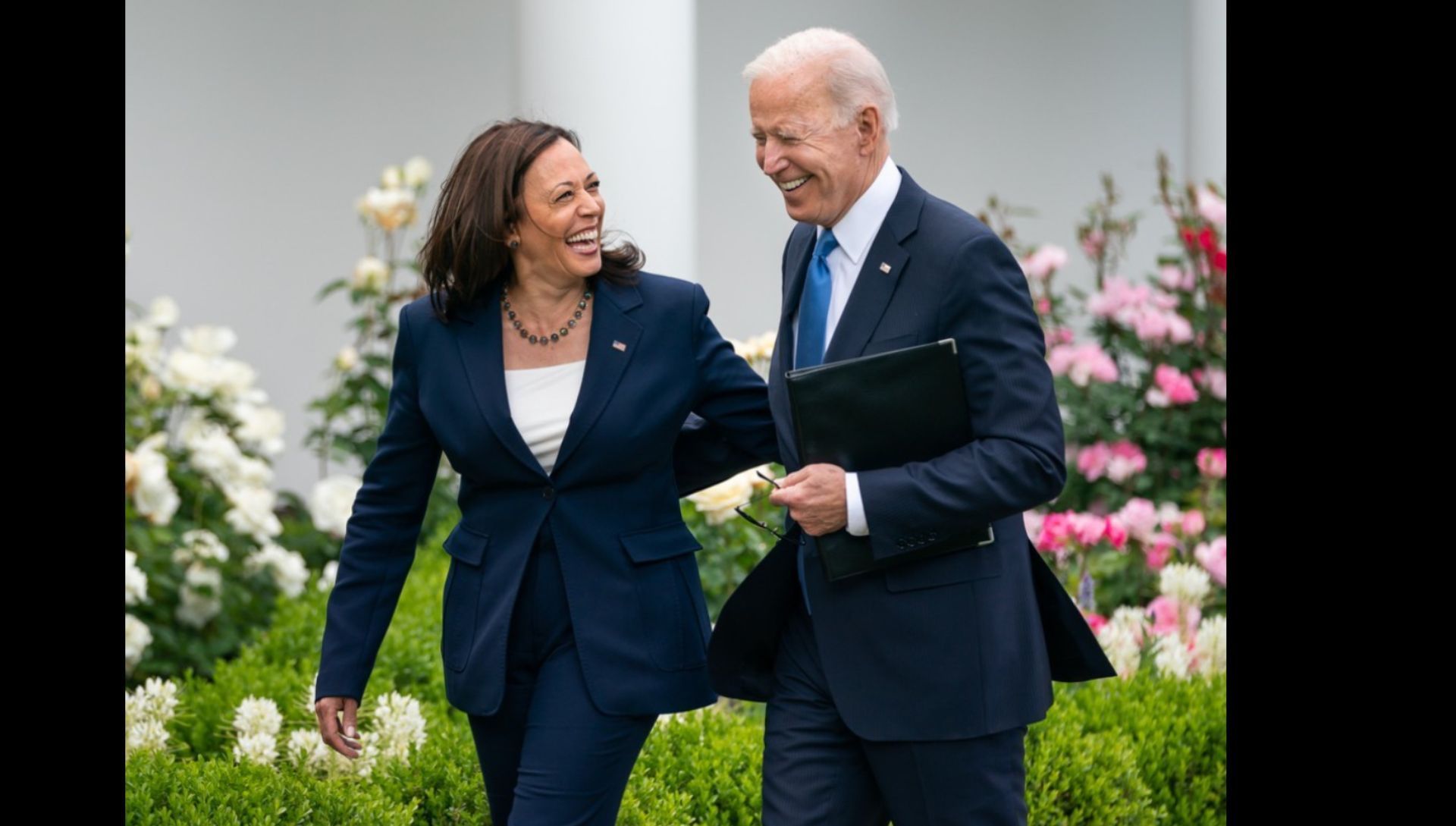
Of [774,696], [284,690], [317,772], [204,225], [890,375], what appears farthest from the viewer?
[204,225]

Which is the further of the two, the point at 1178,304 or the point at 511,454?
the point at 1178,304

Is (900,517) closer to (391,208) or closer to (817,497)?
(817,497)

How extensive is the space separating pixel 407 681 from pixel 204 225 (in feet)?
12.4

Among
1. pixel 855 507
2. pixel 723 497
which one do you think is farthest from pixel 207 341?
pixel 855 507

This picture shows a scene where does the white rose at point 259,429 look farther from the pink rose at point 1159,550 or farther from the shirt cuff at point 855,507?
the shirt cuff at point 855,507

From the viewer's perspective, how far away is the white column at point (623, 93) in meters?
5.27

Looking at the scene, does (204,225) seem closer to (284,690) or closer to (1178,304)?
(284,690)

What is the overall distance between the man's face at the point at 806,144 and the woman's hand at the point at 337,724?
126 cm

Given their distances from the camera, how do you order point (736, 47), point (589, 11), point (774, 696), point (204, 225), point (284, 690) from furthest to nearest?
1. point (736, 47)
2. point (204, 225)
3. point (589, 11)
4. point (284, 690)
5. point (774, 696)

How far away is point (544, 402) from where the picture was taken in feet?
9.64

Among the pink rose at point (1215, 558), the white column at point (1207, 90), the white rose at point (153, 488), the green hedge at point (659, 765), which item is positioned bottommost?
the green hedge at point (659, 765)

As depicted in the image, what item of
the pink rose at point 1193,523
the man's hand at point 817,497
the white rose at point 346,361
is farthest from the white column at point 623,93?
the man's hand at point 817,497

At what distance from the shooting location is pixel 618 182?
17.4 ft

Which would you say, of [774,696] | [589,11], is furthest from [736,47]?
[774,696]
